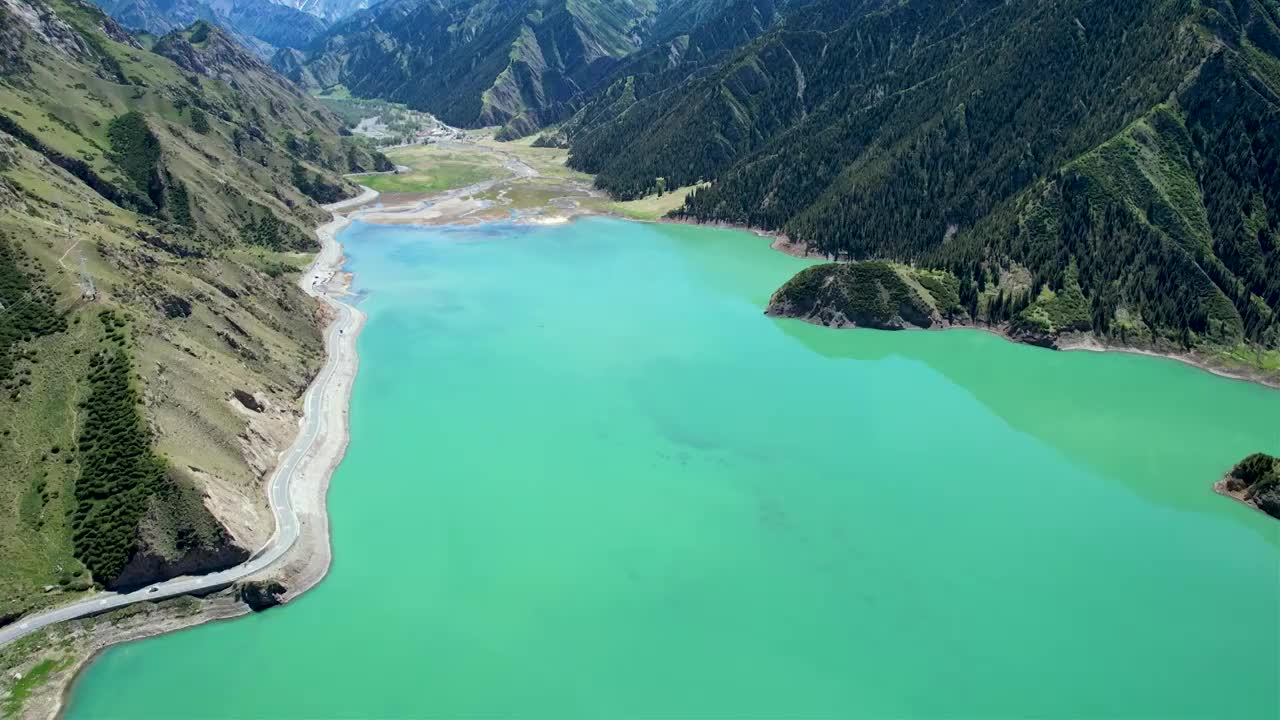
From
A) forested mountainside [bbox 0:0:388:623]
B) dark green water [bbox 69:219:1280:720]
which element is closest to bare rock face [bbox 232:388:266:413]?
forested mountainside [bbox 0:0:388:623]

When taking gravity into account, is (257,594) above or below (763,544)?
above

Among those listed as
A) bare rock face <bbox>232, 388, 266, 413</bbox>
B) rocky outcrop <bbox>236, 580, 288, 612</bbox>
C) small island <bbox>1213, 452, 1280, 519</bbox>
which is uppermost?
bare rock face <bbox>232, 388, 266, 413</bbox>

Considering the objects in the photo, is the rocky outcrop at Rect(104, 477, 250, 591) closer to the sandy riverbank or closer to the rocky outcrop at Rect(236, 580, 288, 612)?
the sandy riverbank

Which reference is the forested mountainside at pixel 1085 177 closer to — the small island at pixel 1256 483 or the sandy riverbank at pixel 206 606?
the small island at pixel 1256 483

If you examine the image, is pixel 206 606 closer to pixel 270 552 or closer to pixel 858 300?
pixel 270 552

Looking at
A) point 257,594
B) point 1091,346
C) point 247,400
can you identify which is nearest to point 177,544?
point 257,594

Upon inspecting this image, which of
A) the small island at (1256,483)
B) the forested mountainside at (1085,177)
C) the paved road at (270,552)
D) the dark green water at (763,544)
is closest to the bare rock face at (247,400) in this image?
the paved road at (270,552)
